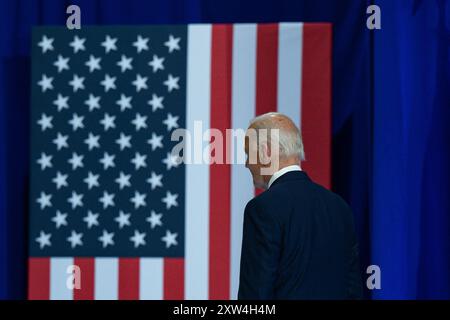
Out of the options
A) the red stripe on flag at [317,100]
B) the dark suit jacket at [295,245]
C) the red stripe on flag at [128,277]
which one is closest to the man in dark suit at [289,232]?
the dark suit jacket at [295,245]

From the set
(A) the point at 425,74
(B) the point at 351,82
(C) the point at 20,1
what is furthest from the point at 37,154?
(A) the point at 425,74

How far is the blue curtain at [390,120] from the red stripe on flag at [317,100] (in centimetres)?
19

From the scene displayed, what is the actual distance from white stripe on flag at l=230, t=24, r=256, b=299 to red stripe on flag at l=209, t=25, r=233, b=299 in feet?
0.07

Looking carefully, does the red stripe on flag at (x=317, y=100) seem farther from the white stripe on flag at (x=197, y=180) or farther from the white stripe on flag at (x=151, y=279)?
the white stripe on flag at (x=151, y=279)

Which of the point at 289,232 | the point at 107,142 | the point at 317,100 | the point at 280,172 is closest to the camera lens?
the point at 289,232

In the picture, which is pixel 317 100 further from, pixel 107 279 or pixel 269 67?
pixel 107 279

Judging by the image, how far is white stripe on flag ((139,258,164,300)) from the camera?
3.29 m

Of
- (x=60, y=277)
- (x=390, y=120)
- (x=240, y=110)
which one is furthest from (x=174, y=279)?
(x=390, y=120)

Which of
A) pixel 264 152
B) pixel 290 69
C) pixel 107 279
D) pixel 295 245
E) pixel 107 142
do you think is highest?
pixel 290 69

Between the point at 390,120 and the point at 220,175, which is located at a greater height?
the point at 390,120

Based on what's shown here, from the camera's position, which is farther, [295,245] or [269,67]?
[269,67]

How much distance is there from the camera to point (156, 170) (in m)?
3.33

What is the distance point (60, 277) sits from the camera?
3.32 m

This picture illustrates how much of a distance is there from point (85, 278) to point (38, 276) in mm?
208
